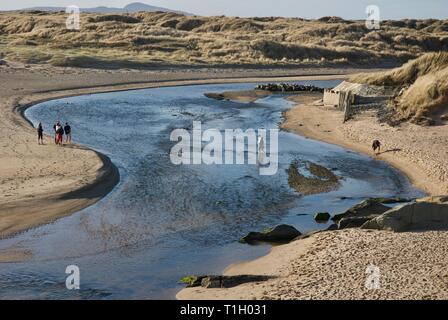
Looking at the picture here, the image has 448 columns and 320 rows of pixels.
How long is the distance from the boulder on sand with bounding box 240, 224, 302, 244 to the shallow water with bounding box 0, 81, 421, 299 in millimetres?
443

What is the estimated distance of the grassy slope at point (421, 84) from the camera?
3778 centimetres

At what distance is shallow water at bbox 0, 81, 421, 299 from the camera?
16312 millimetres

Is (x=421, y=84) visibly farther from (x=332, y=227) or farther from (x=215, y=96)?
(x=332, y=227)

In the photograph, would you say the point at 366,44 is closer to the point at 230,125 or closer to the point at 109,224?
the point at 230,125

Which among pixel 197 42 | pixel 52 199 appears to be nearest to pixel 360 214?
pixel 52 199

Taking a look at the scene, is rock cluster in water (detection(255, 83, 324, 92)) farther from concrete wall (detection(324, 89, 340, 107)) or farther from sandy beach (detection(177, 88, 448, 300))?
sandy beach (detection(177, 88, 448, 300))

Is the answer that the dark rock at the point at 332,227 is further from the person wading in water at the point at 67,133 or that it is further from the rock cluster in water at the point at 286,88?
the rock cluster in water at the point at 286,88

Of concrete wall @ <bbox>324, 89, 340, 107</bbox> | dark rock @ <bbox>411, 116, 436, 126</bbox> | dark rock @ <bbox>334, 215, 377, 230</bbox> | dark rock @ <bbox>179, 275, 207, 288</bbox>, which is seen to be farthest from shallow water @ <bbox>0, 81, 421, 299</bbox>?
concrete wall @ <bbox>324, 89, 340, 107</bbox>

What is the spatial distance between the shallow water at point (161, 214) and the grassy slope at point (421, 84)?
23.5 ft

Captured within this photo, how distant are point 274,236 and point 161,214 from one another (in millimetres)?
4254

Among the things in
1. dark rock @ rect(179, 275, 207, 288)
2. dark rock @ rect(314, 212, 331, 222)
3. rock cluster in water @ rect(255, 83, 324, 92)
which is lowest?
dark rock @ rect(314, 212, 331, 222)

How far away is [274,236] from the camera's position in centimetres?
1956

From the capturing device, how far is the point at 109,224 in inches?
806
